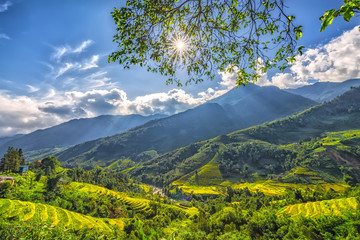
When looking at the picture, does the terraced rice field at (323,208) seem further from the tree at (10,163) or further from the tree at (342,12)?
the tree at (10,163)

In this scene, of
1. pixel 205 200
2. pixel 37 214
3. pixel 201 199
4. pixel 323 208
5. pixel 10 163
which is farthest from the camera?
pixel 205 200

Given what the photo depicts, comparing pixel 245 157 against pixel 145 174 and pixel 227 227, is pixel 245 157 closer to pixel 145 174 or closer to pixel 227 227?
pixel 145 174

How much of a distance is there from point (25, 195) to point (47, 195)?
610cm

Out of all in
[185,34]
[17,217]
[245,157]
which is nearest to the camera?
[185,34]

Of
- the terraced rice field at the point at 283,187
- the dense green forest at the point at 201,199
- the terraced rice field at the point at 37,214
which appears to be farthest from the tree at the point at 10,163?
the terraced rice field at the point at 283,187

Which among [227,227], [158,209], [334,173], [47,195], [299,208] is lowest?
[334,173]

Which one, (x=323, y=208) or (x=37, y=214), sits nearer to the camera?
(x=37, y=214)

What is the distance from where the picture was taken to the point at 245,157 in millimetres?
173625

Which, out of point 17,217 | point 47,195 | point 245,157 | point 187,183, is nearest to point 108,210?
point 47,195

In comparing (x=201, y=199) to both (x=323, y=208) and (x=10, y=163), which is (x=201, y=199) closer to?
(x=323, y=208)

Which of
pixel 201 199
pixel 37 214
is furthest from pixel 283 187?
pixel 37 214

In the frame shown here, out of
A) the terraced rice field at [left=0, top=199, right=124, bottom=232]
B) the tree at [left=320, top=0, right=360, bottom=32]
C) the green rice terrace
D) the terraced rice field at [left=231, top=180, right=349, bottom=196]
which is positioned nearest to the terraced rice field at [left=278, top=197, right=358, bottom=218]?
the green rice terrace

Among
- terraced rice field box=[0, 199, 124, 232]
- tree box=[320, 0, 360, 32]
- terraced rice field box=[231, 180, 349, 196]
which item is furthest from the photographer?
terraced rice field box=[231, 180, 349, 196]

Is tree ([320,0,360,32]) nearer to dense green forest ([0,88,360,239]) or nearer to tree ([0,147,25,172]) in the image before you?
dense green forest ([0,88,360,239])
